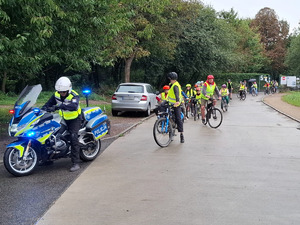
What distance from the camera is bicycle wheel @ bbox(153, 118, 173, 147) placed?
8.93 meters

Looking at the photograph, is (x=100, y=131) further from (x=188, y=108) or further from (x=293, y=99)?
(x=293, y=99)

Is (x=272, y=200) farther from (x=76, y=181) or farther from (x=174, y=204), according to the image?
(x=76, y=181)

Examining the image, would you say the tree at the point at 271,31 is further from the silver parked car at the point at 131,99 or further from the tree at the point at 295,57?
the silver parked car at the point at 131,99

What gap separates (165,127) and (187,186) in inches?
147

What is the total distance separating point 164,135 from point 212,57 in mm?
28828

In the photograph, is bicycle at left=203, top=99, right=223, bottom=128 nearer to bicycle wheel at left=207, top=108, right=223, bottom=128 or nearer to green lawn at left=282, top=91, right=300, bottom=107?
bicycle wheel at left=207, top=108, right=223, bottom=128

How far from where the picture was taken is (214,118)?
42.0 ft

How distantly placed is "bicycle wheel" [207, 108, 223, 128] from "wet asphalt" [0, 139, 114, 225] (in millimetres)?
6561

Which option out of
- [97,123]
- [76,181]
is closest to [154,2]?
[97,123]

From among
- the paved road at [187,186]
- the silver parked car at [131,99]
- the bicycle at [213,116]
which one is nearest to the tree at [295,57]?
the silver parked car at [131,99]

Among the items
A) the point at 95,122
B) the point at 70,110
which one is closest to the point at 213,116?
the point at 95,122

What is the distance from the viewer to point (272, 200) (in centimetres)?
497

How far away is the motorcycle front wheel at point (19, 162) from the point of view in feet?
19.6

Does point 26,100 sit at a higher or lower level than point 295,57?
lower
